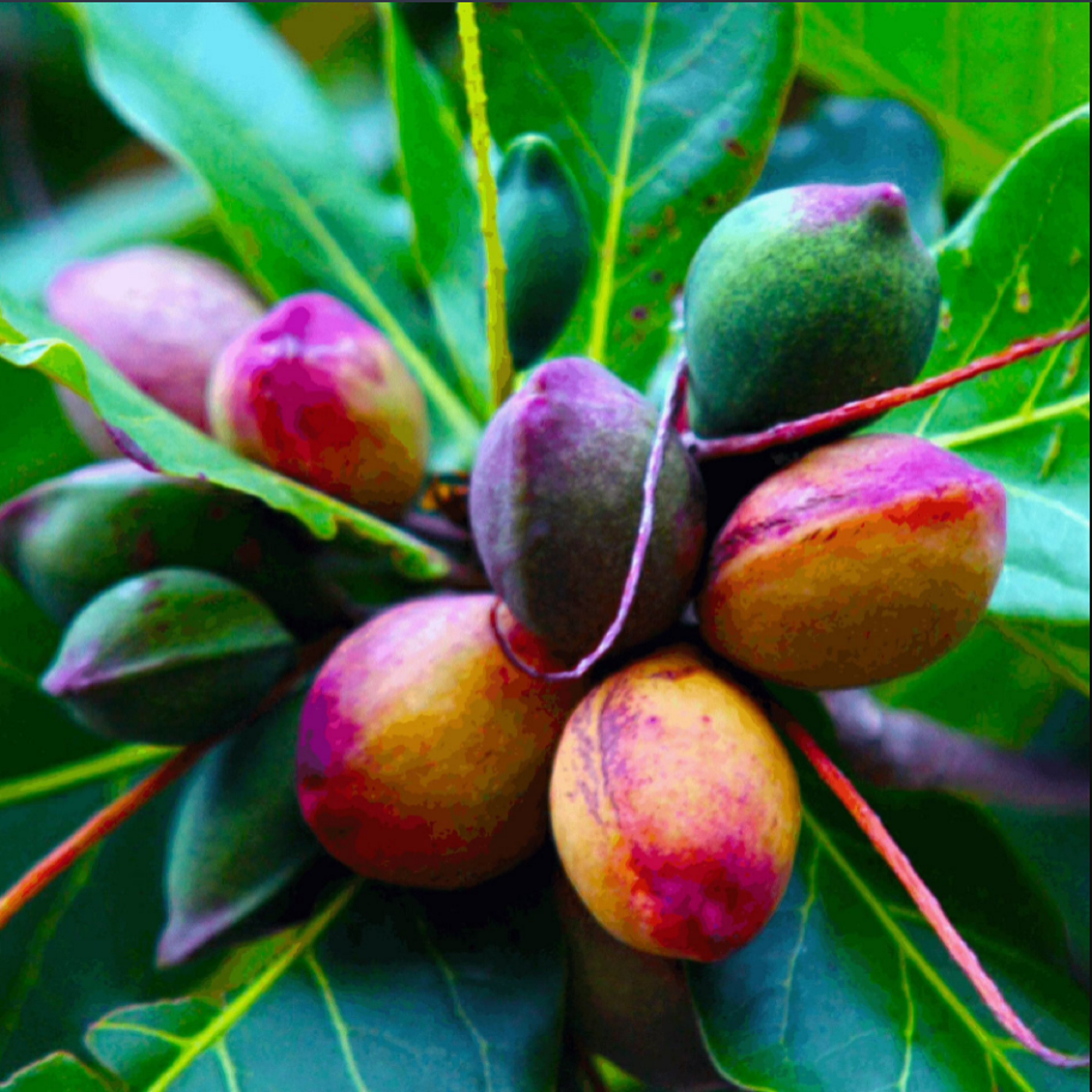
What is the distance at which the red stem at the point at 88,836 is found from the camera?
1.97ft

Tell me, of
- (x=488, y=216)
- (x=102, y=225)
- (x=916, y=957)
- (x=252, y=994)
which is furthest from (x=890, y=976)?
(x=102, y=225)

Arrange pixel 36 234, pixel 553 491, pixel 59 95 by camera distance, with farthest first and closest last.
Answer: pixel 59 95 < pixel 36 234 < pixel 553 491

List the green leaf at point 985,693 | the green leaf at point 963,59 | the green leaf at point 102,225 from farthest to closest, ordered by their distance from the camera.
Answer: the green leaf at point 102,225
the green leaf at point 985,693
the green leaf at point 963,59

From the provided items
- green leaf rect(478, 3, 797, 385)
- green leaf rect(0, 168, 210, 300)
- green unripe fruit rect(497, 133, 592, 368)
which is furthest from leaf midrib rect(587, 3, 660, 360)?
green leaf rect(0, 168, 210, 300)

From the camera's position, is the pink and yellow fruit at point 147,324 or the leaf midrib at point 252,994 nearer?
the leaf midrib at point 252,994

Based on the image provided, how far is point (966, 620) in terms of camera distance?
52 cm

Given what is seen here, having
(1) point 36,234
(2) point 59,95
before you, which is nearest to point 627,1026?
(1) point 36,234

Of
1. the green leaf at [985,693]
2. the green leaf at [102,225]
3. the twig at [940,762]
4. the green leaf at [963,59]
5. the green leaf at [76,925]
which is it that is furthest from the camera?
the green leaf at [102,225]

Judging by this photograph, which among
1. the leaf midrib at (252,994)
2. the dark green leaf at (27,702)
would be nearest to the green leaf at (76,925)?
the dark green leaf at (27,702)

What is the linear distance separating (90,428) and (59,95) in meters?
1.55

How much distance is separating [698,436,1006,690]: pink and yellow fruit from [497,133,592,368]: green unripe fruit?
7.3 inches

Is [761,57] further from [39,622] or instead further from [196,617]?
[39,622]

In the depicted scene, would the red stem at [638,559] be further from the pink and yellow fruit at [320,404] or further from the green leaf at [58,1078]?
the green leaf at [58,1078]

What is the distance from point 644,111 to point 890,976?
1.82 feet
